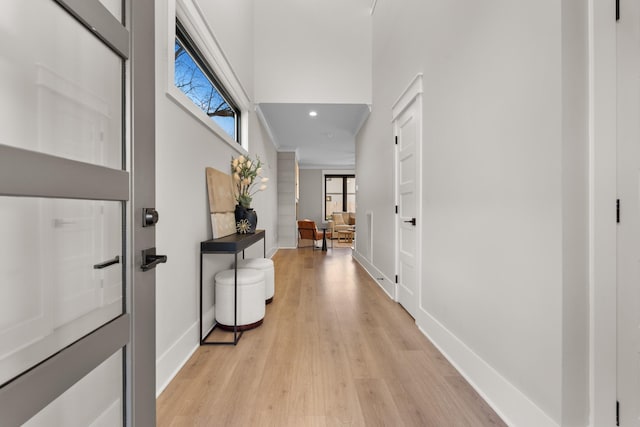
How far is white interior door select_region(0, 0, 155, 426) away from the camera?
50 cm

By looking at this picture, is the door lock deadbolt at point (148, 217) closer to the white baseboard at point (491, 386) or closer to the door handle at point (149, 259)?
the door handle at point (149, 259)

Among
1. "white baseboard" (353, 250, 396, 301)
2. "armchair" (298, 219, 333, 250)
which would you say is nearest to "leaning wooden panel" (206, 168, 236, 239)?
"white baseboard" (353, 250, 396, 301)

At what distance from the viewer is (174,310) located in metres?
1.62

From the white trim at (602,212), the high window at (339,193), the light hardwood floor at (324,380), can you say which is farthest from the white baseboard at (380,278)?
the high window at (339,193)

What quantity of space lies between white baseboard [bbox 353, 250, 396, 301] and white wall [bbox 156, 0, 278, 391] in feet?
6.15

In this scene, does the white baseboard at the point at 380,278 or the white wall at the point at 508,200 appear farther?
the white baseboard at the point at 380,278

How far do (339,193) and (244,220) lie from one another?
7537 mm

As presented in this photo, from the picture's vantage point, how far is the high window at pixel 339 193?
32.4 ft

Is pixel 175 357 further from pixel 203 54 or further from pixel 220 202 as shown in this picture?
pixel 203 54

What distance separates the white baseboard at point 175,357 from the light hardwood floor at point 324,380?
37mm

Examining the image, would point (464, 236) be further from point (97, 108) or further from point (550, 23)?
point (97, 108)

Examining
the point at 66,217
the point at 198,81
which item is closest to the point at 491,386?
the point at 66,217

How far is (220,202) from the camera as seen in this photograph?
2.32 meters

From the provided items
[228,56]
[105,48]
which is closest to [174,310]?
[105,48]
